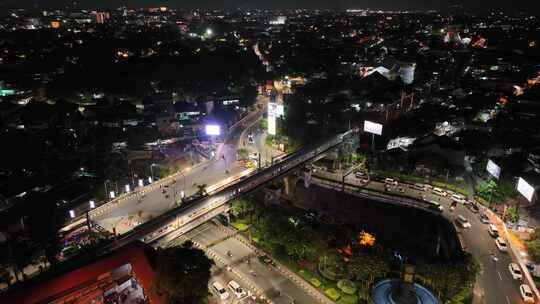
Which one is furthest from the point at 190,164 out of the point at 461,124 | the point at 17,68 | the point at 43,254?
the point at 17,68

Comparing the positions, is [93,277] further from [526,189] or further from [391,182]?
[526,189]

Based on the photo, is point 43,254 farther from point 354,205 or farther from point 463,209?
point 463,209

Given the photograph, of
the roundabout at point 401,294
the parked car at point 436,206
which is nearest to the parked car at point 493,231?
the parked car at point 436,206

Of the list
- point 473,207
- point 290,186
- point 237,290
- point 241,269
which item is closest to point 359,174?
point 290,186

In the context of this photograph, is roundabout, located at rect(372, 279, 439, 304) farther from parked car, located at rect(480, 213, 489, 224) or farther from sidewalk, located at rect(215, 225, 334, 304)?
parked car, located at rect(480, 213, 489, 224)

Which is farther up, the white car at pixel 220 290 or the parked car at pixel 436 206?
the parked car at pixel 436 206

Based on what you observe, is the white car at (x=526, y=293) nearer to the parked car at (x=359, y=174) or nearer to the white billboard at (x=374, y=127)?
the parked car at (x=359, y=174)

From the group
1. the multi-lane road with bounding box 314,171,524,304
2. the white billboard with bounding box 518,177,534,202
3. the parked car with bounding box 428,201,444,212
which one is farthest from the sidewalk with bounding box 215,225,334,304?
A: the white billboard with bounding box 518,177,534,202
